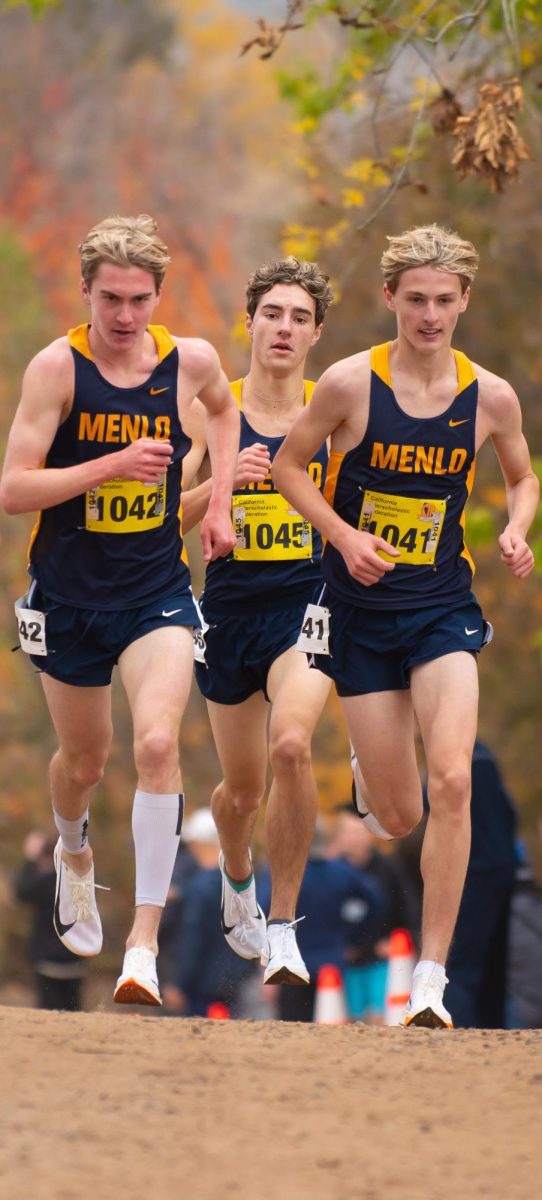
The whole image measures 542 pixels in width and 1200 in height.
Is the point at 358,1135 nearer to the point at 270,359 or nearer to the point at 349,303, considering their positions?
the point at 270,359

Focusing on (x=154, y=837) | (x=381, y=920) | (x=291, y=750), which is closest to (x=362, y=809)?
(x=291, y=750)

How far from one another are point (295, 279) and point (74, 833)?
225cm

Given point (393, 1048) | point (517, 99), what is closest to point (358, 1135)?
point (393, 1048)

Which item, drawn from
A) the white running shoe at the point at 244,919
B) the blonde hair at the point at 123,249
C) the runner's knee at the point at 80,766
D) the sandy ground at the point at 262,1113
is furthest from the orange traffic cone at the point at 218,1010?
the blonde hair at the point at 123,249

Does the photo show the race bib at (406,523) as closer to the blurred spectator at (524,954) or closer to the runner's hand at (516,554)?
the runner's hand at (516,554)

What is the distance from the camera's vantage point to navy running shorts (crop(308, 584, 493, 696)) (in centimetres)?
672

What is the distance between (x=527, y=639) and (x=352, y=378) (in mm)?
12512

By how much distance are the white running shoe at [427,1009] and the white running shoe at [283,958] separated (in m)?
1.00

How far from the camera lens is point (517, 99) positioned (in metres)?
8.06

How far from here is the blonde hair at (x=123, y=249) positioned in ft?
21.6

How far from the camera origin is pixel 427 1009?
6.39 m

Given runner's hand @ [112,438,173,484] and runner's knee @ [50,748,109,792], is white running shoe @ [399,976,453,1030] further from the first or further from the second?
runner's hand @ [112,438,173,484]

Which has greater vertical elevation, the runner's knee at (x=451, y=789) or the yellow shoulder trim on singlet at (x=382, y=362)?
the yellow shoulder trim on singlet at (x=382, y=362)

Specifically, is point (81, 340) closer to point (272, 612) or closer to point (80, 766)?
point (272, 612)
